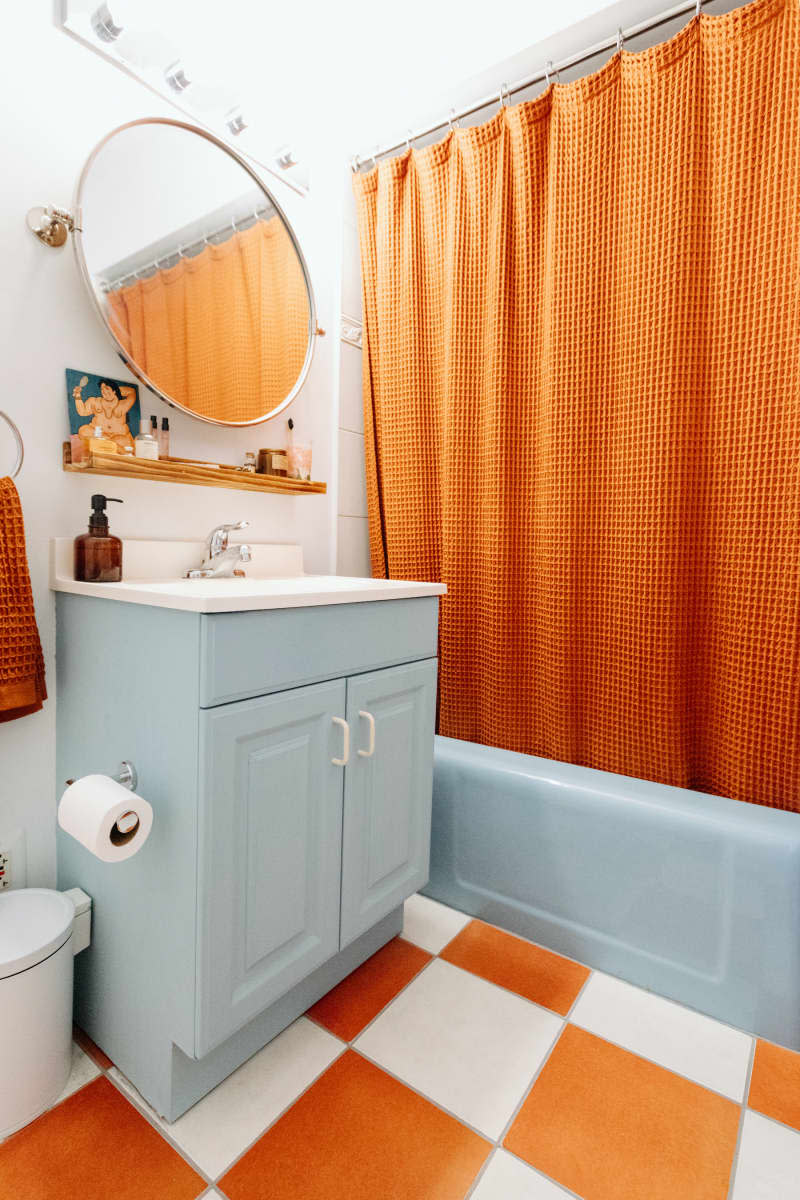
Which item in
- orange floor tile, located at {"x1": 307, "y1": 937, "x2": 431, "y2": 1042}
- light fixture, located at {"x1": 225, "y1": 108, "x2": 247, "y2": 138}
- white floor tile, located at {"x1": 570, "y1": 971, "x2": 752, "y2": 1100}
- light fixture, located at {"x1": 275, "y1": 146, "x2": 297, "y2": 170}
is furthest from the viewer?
light fixture, located at {"x1": 275, "y1": 146, "x2": 297, "y2": 170}

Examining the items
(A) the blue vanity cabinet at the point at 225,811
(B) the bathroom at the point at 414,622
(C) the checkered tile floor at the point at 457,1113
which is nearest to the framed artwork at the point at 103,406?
(B) the bathroom at the point at 414,622

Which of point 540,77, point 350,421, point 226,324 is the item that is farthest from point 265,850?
point 540,77

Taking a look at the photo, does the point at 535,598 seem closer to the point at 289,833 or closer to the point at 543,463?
the point at 543,463

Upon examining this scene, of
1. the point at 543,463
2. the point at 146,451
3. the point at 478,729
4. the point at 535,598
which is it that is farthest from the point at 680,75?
the point at 478,729

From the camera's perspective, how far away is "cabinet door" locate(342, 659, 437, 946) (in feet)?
3.74

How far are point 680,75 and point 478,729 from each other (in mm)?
1567

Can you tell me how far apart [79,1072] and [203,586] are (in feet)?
2.82

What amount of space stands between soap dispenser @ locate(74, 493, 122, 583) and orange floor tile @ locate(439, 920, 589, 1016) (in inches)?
42.7

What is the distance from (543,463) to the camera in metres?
1.54

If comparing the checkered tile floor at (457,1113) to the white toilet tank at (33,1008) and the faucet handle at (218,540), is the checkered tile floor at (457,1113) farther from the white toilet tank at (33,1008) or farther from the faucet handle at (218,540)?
the faucet handle at (218,540)

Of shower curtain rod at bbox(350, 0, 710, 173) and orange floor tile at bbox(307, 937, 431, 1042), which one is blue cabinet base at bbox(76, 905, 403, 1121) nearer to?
orange floor tile at bbox(307, 937, 431, 1042)

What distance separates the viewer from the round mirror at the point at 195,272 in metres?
1.18

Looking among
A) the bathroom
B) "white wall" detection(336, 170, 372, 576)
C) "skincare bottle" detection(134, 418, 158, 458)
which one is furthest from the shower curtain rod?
"skincare bottle" detection(134, 418, 158, 458)

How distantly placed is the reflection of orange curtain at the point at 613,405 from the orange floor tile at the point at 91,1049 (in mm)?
1040
